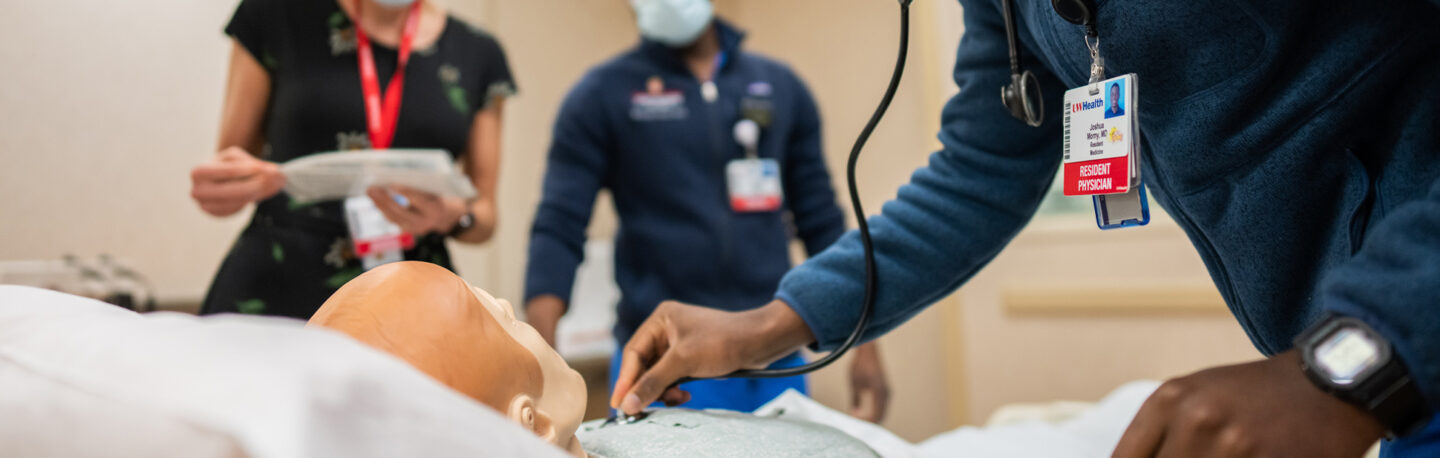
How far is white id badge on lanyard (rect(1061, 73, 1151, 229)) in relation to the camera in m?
0.70

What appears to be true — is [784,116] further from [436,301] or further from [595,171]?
[436,301]

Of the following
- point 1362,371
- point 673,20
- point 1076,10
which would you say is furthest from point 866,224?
point 673,20

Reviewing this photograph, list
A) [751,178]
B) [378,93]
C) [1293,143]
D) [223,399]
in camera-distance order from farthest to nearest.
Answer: [751,178] < [378,93] < [1293,143] < [223,399]

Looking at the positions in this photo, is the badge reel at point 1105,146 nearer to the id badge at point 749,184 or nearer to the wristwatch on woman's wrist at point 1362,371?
the wristwatch on woman's wrist at point 1362,371

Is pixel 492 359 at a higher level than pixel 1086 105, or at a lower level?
lower

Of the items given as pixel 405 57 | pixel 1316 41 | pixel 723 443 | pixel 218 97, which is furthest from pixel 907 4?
pixel 218 97

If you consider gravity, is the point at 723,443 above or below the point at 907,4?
below

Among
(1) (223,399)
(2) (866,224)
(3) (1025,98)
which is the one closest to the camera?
(1) (223,399)

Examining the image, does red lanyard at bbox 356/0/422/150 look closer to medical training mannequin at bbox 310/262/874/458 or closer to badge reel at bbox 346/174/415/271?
badge reel at bbox 346/174/415/271

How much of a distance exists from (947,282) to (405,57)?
96 centimetres

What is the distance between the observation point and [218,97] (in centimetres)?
133

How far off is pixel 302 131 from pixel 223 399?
3.47 feet

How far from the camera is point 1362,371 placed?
0.46 meters

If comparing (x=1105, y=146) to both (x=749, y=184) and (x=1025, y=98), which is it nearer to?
(x=1025, y=98)
